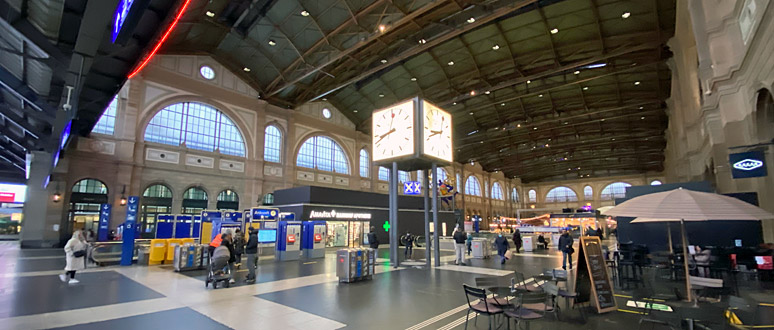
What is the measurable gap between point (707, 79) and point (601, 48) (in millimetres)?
9681

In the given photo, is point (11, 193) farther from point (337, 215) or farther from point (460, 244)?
point (460, 244)

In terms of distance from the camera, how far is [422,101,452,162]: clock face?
42.8ft

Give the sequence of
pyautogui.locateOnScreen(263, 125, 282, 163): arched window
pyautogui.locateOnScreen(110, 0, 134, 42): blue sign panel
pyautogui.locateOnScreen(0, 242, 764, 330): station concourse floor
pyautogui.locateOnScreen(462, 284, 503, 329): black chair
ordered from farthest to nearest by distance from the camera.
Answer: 1. pyautogui.locateOnScreen(263, 125, 282, 163): arched window
2. pyautogui.locateOnScreen(0, 242, 764, 330): station concourse floor
3. pyautogui.locateOnScreen(462, 284, 503, 329): black chair
4. pyautogui.locateOnScreen(110, 0, 134, 42): blue sign panel

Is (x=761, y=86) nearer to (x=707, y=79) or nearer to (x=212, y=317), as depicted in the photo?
(x=707, y=79)

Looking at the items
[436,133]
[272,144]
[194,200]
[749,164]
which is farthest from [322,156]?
[749,164]

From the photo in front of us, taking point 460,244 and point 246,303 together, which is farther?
point 460,244

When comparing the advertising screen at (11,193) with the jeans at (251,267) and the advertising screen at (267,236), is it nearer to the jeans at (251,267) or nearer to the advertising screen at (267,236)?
the advertising screen at (267,236)

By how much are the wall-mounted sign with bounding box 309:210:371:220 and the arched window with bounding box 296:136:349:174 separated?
10.1 m

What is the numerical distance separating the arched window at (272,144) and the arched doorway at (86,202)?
11.3 m

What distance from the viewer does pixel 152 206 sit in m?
24.2

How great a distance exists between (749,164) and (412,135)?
1026 cm

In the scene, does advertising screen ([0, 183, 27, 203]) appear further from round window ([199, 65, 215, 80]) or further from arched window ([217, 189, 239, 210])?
round window ([199, 65, 215, 80])

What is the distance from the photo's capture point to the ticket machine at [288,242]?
627 inches

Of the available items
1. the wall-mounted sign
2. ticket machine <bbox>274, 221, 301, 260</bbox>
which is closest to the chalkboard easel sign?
ticket machine <bbox>274, 221, 301, 260</bbox>
